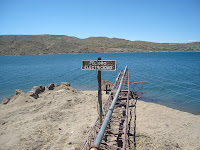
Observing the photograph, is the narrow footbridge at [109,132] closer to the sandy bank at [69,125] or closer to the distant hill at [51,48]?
the sandy bank at [69,125]

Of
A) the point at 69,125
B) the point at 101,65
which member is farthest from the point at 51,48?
the point at 101,65

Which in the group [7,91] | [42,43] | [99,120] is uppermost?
[42,43]

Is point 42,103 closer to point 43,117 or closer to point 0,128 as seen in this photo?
point 43,117

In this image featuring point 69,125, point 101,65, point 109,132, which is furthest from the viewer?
point 69,125

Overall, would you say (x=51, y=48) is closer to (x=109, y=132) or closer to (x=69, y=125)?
(x=69, y=125)

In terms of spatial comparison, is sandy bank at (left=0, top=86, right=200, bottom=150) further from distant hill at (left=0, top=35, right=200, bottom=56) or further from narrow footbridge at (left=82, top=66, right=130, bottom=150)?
distant hill at (left=0, top=35, right=200, bottom=56)

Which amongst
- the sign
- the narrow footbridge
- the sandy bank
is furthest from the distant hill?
the sign

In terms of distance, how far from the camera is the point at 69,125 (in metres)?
10.5

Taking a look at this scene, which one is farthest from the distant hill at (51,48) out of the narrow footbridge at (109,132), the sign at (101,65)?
the sign at (101,65)

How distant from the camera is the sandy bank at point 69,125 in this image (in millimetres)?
8305

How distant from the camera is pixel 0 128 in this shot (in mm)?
9844

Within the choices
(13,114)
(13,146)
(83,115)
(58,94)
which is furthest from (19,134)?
(58,94)

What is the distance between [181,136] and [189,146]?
108 centimetres

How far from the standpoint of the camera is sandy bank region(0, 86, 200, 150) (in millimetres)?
8305
